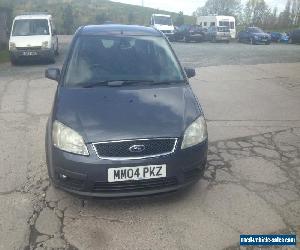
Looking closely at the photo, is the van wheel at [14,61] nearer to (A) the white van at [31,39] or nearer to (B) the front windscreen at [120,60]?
(A) the white van at [31,39]

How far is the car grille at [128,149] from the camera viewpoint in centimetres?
359

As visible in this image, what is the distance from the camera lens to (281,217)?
3865 millimetres

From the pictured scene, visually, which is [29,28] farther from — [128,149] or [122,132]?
[128,149]

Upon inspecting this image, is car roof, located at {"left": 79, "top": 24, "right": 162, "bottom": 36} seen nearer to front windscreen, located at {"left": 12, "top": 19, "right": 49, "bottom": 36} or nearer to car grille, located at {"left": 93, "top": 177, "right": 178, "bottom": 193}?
car grille, located at {"left": 93, "top": 177, "right": 178, "bottom": 193}

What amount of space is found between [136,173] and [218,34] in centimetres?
3056

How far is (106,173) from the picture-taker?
3.54 meters

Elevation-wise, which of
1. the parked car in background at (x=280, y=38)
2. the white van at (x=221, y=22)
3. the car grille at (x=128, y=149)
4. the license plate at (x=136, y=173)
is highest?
the white van at (x=221, y=22)

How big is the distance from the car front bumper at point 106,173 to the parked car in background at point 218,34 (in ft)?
98.9

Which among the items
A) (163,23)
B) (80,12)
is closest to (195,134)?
(163,23)

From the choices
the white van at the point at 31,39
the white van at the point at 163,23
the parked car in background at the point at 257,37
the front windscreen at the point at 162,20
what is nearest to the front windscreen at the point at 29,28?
the white van at the point at 31,39

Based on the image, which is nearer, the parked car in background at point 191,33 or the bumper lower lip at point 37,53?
the bumper lower lip at point 37,53

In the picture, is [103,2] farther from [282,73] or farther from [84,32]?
[84,32]

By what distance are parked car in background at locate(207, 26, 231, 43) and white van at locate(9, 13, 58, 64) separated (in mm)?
19393

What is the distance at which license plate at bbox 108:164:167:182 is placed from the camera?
11.6ft
